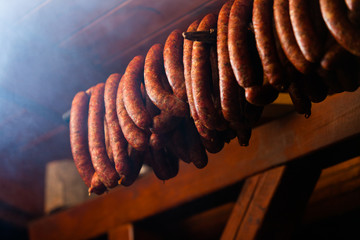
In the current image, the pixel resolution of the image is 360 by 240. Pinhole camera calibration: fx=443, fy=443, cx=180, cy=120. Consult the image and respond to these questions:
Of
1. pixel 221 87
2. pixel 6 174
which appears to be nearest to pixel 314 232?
pixel 221 87

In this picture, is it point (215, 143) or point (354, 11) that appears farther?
point (215, 143)

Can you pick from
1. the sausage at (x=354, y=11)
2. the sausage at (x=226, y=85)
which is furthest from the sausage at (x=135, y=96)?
the sausage at (x=354, y=11)

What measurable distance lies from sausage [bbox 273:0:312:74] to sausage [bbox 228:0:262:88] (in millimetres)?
93

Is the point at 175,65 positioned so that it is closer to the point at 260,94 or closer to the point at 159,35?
the point at 260,94

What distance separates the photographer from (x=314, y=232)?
114 inches

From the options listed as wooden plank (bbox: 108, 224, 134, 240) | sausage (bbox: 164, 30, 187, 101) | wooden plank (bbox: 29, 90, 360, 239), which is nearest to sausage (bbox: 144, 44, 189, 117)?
sausage (bbox: 164, 30, 187, 101)

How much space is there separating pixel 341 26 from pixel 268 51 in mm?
180

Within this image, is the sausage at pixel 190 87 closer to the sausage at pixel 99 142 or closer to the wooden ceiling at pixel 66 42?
the sausage at pixel 99 142

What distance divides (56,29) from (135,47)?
1.19ft

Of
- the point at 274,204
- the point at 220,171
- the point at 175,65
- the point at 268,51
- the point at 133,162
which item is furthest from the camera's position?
the point at 220,171

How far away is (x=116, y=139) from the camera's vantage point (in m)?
1.33

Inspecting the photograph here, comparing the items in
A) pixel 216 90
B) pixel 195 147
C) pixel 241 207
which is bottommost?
pixel 241 207

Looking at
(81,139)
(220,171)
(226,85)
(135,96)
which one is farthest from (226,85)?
(220,171)

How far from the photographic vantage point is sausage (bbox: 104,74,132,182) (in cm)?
130
